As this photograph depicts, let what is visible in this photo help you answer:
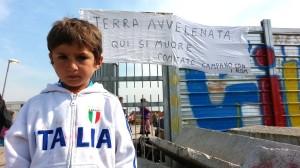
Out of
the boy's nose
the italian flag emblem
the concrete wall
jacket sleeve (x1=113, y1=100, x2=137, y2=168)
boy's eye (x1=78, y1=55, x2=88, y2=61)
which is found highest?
boy's eye (x1=78, y1=55, x2=88, y2=61)

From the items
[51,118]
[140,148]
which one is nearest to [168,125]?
[140,148]

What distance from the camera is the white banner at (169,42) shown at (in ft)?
16.3

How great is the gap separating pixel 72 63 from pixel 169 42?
376 cm

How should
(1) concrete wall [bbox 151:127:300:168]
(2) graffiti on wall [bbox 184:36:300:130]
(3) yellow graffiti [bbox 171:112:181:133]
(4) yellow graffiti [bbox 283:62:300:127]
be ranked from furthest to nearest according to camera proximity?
(4) yellow graffiti [bbox 283:62:300:127]
(2) graffiti on wall [bbox 184:36:300:130]
(3) yellow graffiti [bbox 171:112:181:133]
(1) concrete wall [bbox 151:127:300:168]

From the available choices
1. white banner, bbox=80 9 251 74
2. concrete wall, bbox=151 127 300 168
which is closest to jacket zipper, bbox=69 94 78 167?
concrete wall, bbox=151 127 300 168

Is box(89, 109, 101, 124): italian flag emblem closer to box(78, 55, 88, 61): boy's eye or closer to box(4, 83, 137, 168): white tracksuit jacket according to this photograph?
box(4, 83, 137, 168): white tracksuit jacket

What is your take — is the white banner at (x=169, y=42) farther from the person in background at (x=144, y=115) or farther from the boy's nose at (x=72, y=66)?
the boy's nose at (x=72, y=66)

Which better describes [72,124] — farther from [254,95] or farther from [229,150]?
[254,95]

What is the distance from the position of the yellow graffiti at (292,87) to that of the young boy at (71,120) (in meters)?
5.33

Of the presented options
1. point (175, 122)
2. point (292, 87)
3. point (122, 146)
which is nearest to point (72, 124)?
point (122, 146)

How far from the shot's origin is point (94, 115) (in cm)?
160

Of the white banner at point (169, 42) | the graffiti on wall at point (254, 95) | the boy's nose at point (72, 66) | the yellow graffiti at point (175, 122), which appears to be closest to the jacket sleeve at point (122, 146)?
the boy's nose at point (72, 66)

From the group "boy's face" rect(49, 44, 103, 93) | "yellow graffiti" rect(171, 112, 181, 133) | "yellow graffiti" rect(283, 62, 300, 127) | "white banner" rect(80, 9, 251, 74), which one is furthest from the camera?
"yellow graffiti" rect(283, 62, 300, 127)

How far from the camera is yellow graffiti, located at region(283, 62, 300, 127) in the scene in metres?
6.03
